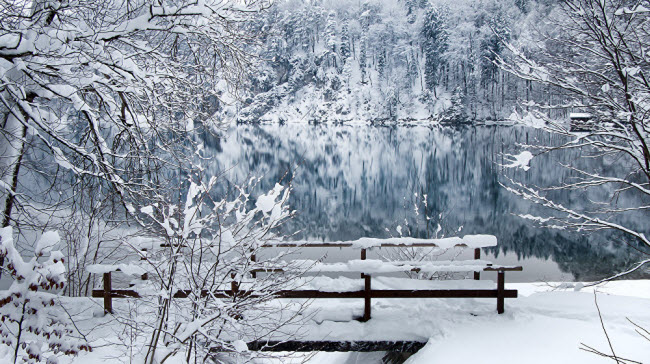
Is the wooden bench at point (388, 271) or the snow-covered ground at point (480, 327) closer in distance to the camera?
the snow-covered ground at point (480, 327)

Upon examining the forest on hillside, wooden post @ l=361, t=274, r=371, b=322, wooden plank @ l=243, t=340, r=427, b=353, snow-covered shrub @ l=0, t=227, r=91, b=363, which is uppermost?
the forest on hillside

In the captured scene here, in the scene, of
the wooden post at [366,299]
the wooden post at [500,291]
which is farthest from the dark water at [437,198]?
the wooden post at [366,299]

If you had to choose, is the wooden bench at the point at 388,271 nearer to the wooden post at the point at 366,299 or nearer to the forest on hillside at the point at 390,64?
the wooden post at the point at 366,299

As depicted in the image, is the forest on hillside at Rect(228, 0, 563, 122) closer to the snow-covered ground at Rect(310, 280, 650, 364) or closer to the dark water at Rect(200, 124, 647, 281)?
the dark water at Rect(200, 124, 647, 281)

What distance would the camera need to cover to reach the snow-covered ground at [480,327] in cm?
588

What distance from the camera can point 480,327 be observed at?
21.7 ft

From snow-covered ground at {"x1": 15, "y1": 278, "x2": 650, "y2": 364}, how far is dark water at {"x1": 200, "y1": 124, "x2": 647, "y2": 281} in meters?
2.22

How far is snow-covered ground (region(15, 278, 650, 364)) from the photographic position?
19.3 feet

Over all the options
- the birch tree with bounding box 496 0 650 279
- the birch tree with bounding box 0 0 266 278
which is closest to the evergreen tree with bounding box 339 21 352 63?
the birch tree with bounding box 496 0 650 279

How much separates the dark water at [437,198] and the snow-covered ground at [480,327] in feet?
7.28

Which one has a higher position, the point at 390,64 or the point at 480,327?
the point at 390,64

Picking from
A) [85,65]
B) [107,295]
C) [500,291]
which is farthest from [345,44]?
[85,65]

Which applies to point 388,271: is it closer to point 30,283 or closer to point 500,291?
point 500,291

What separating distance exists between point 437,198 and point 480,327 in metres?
22.8
